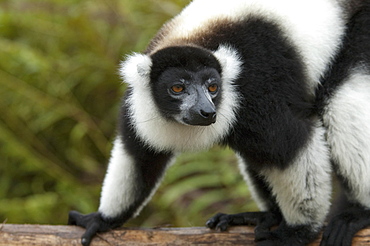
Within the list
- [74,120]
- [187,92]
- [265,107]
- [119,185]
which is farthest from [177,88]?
[74,120]

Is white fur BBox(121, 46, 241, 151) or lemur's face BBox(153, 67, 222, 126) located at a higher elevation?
lemur's face BBox(153, 67, 222, 126)

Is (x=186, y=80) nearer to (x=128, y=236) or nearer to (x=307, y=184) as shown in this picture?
(x=307, y=184)

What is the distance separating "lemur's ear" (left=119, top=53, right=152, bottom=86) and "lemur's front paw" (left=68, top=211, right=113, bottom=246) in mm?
1253

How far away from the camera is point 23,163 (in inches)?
275

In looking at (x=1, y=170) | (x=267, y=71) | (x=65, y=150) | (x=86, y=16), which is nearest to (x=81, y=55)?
(x=86, y=16)

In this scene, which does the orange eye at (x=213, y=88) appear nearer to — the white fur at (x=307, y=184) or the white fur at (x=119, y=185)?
the white fur at (x=307, y=184)

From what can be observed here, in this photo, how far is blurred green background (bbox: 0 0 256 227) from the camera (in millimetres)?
6555

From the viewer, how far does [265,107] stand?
378 cm

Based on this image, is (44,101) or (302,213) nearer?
(302,213)

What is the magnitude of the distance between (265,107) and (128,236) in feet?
5.30

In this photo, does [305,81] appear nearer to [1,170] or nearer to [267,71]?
[267,71]

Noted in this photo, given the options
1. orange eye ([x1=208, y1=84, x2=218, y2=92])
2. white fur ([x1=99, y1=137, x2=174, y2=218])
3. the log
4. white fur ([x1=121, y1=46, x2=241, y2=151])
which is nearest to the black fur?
the log

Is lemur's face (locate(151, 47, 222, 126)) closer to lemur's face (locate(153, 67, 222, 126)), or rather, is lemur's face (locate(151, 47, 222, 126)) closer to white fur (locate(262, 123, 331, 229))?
lemur's face (locate(153, 67, 222, 126))

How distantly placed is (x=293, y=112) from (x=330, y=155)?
1.78ft
